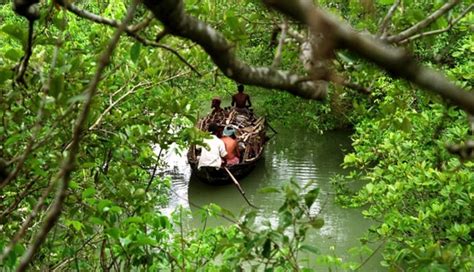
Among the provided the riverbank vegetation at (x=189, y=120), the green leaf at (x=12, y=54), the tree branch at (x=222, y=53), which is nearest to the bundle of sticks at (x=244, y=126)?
the riverbank vegetation at (x=189, y=120)

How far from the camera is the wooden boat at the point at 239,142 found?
819 centimetres

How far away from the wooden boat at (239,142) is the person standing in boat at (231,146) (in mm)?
111

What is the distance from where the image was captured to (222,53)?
2.98 feet

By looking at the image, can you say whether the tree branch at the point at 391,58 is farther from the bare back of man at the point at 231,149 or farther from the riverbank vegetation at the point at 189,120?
the bare back of man at the point at 231,149

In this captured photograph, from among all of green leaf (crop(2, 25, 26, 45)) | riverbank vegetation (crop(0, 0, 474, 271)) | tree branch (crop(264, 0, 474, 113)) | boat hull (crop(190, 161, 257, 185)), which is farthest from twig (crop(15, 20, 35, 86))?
boat hull (crop(190, 161, 257, 185))

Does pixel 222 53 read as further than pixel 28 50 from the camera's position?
No

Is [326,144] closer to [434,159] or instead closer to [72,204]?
[434,159]

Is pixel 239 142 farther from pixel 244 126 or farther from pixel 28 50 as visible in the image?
pixel 28 50

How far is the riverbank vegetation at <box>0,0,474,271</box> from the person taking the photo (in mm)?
770

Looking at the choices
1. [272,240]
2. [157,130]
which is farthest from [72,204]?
[272,240]

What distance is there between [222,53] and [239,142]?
25.5 feet

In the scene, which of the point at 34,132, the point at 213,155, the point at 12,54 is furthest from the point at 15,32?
the point at 213,155

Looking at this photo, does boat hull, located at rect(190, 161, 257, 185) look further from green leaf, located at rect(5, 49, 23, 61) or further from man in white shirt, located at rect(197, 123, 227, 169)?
green leaf, located at rect(5, 49, 23, 61)

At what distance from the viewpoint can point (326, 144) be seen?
35.3ft
